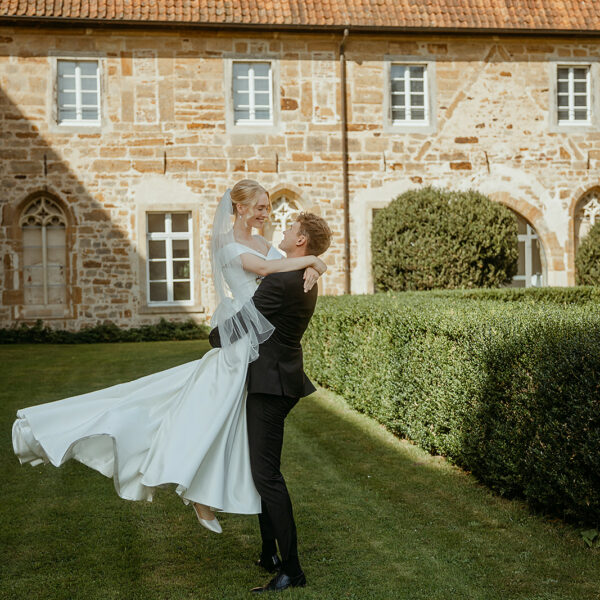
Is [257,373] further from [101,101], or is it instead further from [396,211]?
[101,101]

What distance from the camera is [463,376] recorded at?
19.0 ft

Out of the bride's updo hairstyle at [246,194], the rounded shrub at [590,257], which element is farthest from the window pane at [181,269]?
the bride's updo hairstyle at [246,194]

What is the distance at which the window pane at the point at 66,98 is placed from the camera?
16.8m

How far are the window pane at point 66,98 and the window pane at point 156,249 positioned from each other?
3370mm

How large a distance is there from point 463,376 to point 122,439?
279 cm

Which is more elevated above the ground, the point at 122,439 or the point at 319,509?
the point at 122,439

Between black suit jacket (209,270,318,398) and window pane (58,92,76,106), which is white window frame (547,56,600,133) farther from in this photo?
black suit jacket (209,270,318,398)

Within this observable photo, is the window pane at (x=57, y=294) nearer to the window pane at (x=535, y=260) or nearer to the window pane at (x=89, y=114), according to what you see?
the window pane at (x=89, y=114)

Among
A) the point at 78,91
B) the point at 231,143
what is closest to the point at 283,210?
the point at 231,143

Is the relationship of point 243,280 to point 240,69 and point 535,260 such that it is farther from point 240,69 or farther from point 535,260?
point 535,260

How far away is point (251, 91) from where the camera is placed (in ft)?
57.0

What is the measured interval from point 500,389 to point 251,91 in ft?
43.7

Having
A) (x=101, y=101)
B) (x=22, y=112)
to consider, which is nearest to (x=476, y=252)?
(x=101, y=101)

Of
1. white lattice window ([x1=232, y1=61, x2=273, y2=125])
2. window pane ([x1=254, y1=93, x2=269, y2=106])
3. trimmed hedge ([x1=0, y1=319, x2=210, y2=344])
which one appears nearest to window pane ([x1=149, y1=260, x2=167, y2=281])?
trimmed hedge ([x1=0, y1=319, x2=210, y2=344])
